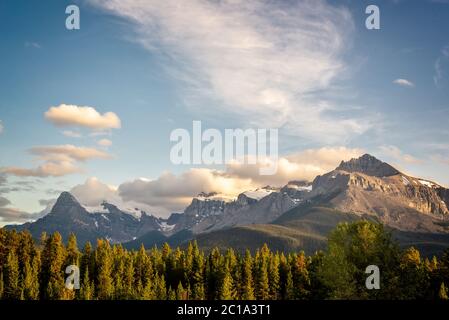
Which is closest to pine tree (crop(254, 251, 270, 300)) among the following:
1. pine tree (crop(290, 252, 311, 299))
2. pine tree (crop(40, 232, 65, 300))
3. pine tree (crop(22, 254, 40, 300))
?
pine tree (crop(290, 252, 311, 299))

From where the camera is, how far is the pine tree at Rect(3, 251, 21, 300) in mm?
138625

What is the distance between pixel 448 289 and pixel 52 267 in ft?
363

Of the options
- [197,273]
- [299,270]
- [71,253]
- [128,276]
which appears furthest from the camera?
[71,253]

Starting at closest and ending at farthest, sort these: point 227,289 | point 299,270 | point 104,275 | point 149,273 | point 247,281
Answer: point 227,289
point 247,281
point 104,275
point 299,270
point 149,273

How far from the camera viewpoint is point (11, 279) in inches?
5561

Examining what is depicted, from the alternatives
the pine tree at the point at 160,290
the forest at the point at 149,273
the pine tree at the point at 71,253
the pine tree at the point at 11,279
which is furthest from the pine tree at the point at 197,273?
the pine tree at the point at 11,279

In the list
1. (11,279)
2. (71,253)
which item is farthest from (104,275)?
(11,279)

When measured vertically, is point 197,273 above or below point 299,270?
below

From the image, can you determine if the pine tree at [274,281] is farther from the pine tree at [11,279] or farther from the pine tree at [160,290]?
the pine tree at [11,279]

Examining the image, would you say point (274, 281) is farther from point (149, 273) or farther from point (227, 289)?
point (149, 273)

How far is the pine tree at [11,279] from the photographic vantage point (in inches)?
5458
